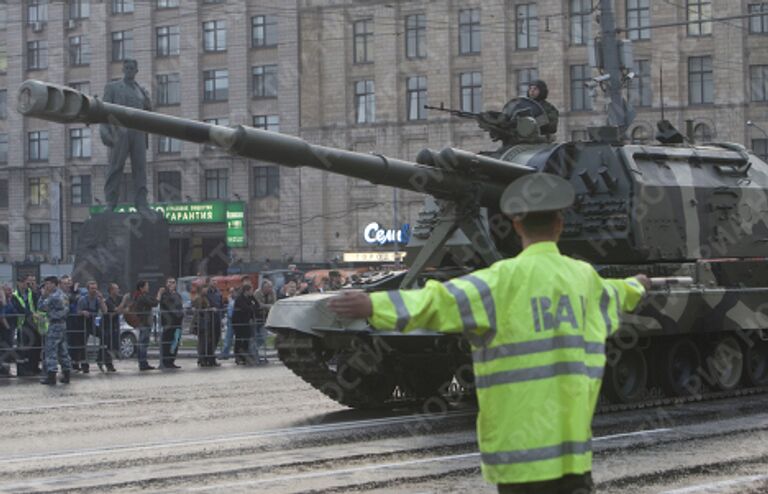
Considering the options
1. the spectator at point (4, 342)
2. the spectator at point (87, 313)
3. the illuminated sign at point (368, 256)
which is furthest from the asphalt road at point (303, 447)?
the illuminated sign at point (368, 256)

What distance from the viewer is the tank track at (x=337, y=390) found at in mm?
14875

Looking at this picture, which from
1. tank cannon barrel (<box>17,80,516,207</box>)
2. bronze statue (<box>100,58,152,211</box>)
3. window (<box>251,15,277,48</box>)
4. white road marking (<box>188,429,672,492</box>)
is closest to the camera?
white road marking (<box>188,429,672,492</box>)

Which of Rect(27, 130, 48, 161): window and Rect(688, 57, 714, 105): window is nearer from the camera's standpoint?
Rect(688, 57, 714, 105): window

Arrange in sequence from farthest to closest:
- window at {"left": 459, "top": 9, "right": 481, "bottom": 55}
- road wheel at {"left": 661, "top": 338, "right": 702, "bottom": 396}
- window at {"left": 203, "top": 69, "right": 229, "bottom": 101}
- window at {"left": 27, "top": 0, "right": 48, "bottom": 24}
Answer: window at {"left": 27, "top": 0, "right": 48, "bottom": 24}, window at {"left": 203, "top": 69, "right": 229, "bottom": 101}, window at {"left": 459, "top": 9, "right": 481, "bottom": 55}, road wheel at {"left": 661, "top": 338, "right": 702, "bottom": 396}

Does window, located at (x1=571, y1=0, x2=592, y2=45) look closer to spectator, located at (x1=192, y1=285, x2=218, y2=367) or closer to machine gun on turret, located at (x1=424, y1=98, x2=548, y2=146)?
spectator, located at (x1=192, y1=285, x2=218, y2=367)

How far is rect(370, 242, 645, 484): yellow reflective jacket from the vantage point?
5.46 m

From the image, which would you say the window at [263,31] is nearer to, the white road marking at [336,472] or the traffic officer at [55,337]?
the traffic officer at [55,337]

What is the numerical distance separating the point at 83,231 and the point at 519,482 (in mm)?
26185

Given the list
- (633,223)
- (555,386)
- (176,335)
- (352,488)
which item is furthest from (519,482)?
(176,335)

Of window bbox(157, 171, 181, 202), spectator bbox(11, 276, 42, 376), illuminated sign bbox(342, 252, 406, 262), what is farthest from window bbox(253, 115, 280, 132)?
spectator bbox(11, 276, 42, 376)

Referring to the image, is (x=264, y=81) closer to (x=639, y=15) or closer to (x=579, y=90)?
(x=579, y=90)

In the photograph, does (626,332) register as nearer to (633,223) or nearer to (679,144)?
(633,223)

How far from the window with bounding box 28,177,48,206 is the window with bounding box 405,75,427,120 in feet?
61.4

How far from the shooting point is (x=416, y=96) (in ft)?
205
